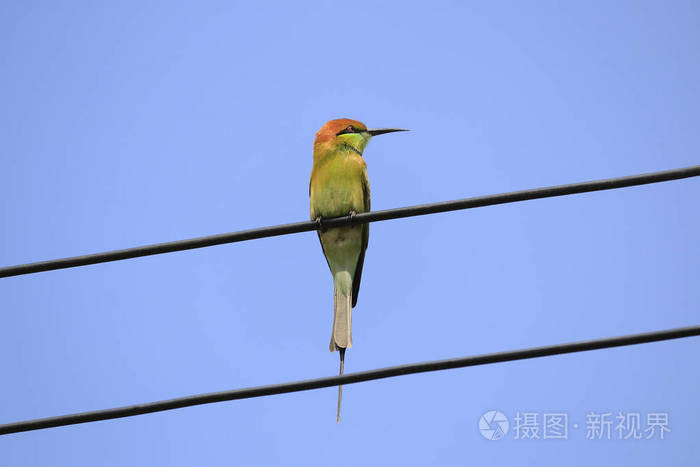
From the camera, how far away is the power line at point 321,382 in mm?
2824

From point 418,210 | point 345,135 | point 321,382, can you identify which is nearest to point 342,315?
point 345,135

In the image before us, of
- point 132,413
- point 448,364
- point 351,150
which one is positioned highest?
point 351,150

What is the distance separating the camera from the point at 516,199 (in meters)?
3.10

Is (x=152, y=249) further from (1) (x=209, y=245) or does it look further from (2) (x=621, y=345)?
(2) (x=621, y=345)

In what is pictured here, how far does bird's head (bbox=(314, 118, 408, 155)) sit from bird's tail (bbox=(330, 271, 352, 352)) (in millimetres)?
809

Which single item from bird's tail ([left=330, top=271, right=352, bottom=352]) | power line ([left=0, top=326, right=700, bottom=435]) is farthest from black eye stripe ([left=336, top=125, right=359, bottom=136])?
power line ([left=0, top=326, right=700, bottom=435])

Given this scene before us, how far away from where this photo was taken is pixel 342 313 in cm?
471

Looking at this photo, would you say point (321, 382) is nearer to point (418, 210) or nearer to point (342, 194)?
point (418, 210)

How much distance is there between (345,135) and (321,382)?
9.01 feet

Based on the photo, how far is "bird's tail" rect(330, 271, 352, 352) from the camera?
4.39 metres

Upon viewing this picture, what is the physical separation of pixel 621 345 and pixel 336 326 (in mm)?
1944

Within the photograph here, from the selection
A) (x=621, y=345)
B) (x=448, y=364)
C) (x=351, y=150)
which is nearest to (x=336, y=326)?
(x=351, y=150)

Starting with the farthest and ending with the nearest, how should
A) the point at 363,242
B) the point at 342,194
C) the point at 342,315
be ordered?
the point at 363,242
the point at 342,194
the point at 342,315

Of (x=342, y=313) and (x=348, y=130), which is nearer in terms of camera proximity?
(x=342, y=313)
